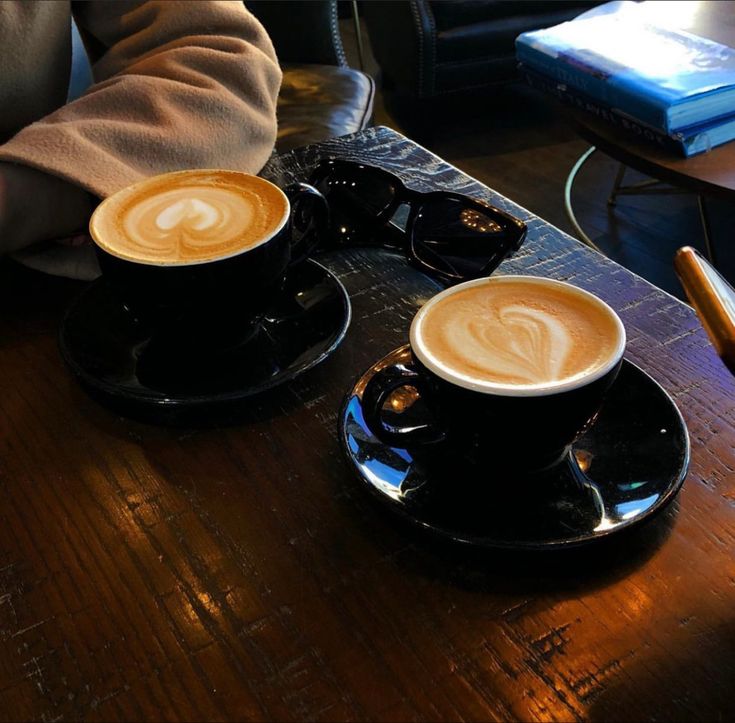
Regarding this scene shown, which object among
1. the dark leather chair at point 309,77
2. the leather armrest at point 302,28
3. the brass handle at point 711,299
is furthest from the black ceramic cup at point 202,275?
the leather armrest at point 302,28

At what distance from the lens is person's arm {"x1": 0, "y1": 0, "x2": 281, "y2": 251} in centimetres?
58

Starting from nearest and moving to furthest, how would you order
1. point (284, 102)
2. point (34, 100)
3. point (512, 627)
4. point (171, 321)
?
point (512, 627), point (171, 321), point (34, 100), point (284, 102)

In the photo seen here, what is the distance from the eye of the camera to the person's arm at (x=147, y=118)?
58 cm

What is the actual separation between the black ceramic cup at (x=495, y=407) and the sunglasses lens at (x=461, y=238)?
0.14m

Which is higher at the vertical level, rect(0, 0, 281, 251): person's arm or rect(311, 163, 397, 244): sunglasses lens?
rect(0, 0, 281, 251): person's arm

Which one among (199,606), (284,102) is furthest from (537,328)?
(284,102)

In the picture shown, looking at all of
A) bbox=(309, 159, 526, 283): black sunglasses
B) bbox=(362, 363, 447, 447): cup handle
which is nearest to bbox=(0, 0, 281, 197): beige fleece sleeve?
bbox=(309, 159, 526, 283): black sunglasses

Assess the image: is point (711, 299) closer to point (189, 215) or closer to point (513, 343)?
point (513, 343)

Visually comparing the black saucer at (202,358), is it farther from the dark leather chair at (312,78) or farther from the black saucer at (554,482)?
the dark leather chair at (312,78)

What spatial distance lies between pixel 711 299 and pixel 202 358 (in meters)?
0.31

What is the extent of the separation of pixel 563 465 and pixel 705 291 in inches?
4.6

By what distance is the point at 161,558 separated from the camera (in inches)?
15.1

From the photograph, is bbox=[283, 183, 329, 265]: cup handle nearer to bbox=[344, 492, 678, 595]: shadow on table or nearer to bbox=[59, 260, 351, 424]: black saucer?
bbox=[59, 260, 351, 424]: black saucer

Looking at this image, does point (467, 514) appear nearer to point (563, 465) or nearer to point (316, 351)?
point (563, 465)
